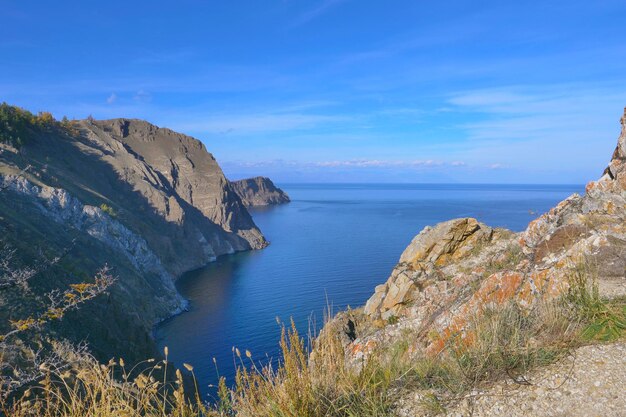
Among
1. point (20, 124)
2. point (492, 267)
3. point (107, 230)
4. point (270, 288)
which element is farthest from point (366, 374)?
point (20, 124)

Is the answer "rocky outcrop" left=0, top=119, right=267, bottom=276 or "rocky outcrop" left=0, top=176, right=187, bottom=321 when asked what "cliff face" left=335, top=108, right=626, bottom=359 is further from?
"rocky outcrop" left=0, top=119, right=267, bottom=276

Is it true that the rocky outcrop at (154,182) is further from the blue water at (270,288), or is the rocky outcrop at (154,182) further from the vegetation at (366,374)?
the vegetation at (366,374)

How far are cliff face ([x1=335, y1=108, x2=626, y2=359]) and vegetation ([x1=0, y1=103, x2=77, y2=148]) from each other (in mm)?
72591

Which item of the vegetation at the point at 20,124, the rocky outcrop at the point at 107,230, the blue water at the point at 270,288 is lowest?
the blue water at the point at 270,288

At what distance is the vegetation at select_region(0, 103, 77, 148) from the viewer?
6775 cm

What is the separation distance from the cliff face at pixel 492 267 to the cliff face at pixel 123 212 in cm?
1240

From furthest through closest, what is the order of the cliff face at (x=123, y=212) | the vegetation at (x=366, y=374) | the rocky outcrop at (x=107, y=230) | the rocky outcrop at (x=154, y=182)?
the rocky outcrop at (x=154, y=182)
the rocky outcrop at (x=107, y=230)
the cliff face at (x=123, y=212)
the vegetation at (x=366, y=374)

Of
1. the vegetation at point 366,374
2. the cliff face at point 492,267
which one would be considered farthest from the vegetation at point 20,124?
the vegetation at point 366,374

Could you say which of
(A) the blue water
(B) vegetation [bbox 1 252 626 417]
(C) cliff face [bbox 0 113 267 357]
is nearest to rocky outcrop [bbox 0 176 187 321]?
(C) cliff face [bbox 0 113 267 357]

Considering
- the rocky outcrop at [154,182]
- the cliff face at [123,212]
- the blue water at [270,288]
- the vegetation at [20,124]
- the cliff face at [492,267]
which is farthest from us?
the rocky outcrop at [154,182]

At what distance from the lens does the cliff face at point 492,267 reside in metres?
7.92

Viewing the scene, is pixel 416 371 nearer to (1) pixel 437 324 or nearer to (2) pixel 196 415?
(2) pixel 196 415

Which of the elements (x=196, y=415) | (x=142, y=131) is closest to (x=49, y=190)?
(x=196, y=415)

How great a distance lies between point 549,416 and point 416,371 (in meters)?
1.47
